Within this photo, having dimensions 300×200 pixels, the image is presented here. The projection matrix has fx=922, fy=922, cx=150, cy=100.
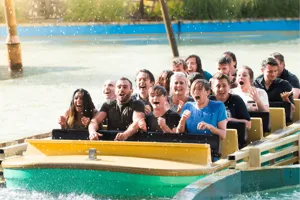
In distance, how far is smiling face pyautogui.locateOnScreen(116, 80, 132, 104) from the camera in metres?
7.62

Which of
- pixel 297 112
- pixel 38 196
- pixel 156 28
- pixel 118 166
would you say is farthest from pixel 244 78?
pixel 156 28

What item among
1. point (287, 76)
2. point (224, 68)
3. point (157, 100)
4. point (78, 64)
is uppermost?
point (78, 64)

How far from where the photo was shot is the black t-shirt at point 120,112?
7.66 metres

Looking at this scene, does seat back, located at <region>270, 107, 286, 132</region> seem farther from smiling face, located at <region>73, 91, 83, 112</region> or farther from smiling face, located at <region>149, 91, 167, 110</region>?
smiling face, located at <region>73, 91, 83, 112</region>

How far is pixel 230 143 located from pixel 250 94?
1023 mm

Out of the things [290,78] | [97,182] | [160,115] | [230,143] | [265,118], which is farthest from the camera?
[290,78]

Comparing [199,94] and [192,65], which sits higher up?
[192,65]

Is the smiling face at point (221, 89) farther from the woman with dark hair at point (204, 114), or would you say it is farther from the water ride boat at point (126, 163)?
the water ride boat at point (126, 163)

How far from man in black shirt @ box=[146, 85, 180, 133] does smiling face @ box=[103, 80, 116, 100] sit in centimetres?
68

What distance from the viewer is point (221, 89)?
25.4 ft

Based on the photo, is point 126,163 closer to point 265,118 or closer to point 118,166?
point 118,166

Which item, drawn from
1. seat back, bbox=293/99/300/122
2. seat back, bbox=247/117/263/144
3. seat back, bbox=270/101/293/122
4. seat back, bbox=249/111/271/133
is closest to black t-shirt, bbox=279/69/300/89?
seat back, bbox=293/99/300/122

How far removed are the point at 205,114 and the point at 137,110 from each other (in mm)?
631

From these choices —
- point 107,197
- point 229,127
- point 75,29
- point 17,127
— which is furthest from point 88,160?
point 75,29
